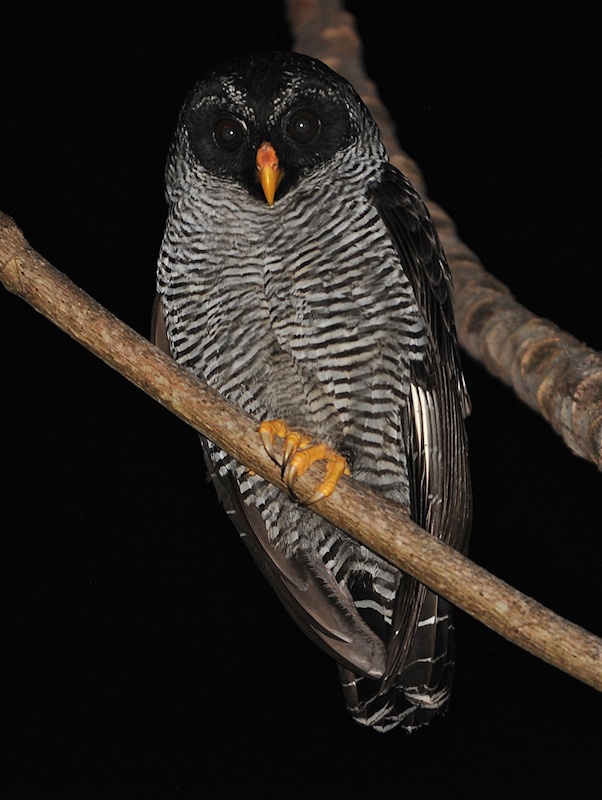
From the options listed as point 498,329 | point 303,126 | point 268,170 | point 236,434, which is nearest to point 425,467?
point 498,329

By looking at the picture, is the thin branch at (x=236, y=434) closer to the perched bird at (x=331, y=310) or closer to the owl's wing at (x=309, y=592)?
the perched bird at (x=331, y=310)

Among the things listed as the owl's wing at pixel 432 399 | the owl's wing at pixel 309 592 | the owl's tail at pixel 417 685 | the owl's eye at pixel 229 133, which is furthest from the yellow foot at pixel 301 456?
the owl's eye at pixel 229 133

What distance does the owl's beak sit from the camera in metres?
2.56

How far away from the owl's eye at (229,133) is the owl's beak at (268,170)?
12cm

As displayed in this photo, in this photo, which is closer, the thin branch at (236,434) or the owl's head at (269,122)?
the thin branch at (236,434)

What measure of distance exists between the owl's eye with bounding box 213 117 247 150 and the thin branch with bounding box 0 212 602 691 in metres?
0.77

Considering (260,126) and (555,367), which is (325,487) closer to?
(555,367)

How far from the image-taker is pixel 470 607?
192cm

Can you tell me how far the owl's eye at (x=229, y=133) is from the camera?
266 cm

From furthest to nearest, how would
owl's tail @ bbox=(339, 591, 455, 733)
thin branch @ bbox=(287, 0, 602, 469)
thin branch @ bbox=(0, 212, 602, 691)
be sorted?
owl's tail @ bbox=(339, 591, 455, 733), thin branch @ bbox=(287, 0, 602, 469), thin branch @ bbox=(0, 212, 602, 691)

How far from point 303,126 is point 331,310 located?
1.86 feet

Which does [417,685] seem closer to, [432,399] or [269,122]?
[432,399]

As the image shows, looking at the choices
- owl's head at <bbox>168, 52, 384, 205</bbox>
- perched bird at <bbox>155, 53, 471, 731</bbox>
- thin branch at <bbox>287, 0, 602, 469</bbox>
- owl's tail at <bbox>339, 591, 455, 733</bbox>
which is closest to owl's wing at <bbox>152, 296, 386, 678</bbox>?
perched bird at <bbox>155, 53, 471, 731</bbox>

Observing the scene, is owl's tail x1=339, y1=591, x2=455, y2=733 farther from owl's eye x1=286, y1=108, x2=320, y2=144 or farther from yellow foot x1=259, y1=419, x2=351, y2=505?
owl's eye x1=286, y1=108, x2=320, y2=144
